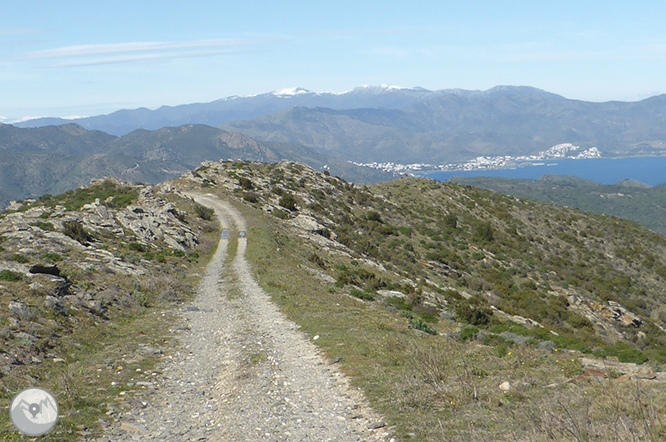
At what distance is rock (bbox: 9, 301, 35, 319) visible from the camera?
15578mm

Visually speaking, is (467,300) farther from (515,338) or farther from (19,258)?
(19,258)

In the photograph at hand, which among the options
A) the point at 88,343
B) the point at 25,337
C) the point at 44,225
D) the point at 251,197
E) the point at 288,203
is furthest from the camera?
the point at 251,197

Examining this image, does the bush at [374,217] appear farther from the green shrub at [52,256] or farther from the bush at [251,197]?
the green shrub at [52,256]

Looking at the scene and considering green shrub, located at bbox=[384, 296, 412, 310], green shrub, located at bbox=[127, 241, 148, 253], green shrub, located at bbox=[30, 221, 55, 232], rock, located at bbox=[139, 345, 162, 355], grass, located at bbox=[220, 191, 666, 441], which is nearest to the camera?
grass, located at bbox=[220, 191, 666, 441]

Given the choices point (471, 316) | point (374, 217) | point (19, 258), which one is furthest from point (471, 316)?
point (374, 217)

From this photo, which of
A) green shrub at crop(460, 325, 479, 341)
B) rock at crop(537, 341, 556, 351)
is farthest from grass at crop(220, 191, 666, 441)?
rock at crop(537, 341, 556, 351)

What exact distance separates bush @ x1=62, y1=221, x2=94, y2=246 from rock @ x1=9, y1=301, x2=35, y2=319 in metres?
14.1

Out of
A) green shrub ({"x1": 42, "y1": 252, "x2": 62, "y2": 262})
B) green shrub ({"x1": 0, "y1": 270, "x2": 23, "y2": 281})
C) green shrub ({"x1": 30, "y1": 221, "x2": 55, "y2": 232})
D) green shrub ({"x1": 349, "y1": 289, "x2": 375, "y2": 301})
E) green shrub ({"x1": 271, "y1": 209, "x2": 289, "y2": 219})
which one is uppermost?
green shrub ({"x1": 30, "y1": 221, "x2": 55, "y2": 232})

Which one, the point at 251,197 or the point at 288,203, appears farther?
the point at 251,197

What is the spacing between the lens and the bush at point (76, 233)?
1160 inches

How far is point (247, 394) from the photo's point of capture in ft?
39.2

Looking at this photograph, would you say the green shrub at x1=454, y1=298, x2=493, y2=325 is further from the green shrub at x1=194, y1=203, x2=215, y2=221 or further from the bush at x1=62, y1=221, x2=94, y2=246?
the green shrub at x1=194, y1=203, x2=215, y2=221

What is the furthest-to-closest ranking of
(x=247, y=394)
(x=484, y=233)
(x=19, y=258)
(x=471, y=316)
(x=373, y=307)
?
(x=484, y=233)
(x=471, y=316)
(x=373, y=307)
(x=19, y=258)
(x=247, y=394)

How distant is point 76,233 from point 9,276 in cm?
1184
